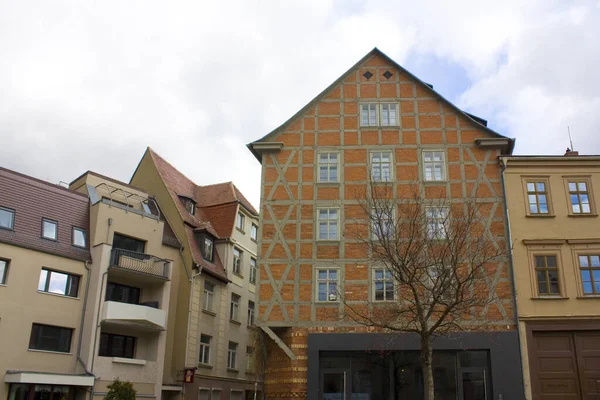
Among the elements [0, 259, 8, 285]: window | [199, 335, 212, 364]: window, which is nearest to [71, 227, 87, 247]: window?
[0, 259, 8, 285]: window

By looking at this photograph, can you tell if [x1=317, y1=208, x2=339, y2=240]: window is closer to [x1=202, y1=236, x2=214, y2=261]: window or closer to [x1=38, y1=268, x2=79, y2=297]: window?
[x1=202, y1=236, x2=214, y2=261]: window

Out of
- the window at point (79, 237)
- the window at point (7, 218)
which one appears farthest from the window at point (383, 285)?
the window at point (7, 218)

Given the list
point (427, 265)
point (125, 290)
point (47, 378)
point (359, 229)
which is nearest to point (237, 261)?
point (125, 290)

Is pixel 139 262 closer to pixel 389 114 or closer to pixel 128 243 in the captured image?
pixel 128 243

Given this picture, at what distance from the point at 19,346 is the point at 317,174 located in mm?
14229

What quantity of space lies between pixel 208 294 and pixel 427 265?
15946 millimetres

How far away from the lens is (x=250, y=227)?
38.0 meters

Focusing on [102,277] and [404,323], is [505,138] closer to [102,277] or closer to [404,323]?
[404,323]

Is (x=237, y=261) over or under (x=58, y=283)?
over

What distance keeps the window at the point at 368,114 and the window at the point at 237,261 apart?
12776 mm

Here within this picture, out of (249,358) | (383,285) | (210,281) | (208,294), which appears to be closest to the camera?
(383,285)

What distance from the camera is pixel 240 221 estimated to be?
3669cm

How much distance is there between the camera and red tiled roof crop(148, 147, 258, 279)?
3244cm

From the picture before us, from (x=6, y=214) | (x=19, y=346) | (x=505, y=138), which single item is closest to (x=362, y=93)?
(x=505, y=138)
